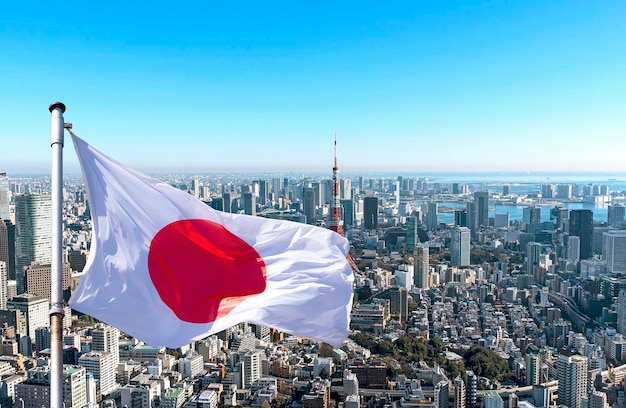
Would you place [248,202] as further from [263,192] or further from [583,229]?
[583,229]

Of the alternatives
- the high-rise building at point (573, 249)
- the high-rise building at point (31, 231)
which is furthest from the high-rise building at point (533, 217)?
the high-rise building at point (31, 231)

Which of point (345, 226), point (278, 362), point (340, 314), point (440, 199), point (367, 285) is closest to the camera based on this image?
point (340, 314)

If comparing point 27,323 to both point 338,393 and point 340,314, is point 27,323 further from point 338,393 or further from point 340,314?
point 340,314

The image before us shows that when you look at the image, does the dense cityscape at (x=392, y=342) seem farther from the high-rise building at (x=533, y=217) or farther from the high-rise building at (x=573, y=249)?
the high-rise building at (x=533, y=217)

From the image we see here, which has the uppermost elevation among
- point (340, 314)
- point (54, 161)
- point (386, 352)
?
point (54, 161)

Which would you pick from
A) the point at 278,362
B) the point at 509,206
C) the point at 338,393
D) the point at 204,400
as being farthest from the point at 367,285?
the point at 509,206

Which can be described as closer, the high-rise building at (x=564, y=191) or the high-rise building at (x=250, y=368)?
the high-rise building at (x=250, y=368)

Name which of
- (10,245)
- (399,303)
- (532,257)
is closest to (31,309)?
(10,245)
